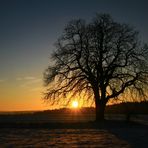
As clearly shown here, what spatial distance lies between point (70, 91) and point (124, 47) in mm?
7232

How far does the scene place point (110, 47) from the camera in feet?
143

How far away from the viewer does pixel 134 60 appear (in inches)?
1708

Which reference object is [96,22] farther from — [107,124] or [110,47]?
[107,124]

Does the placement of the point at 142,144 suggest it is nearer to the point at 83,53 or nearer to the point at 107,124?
the point at 107,124

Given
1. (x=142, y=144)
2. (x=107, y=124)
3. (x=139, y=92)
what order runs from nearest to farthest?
1. (x=142, y=144)
2. (x=107, y=124)
3. (x=139, y=92)

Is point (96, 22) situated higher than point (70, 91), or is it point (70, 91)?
point (96, 22)

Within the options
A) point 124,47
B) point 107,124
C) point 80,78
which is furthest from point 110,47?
point 107,124

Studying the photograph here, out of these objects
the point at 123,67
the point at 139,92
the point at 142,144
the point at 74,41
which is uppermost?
the point at 74,41

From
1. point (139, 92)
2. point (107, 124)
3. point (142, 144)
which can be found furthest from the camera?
point (139, 92)

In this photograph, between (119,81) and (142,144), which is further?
(119,81)

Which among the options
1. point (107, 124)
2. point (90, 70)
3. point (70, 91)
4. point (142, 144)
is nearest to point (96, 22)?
point (90, 70)

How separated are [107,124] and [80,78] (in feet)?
21.7

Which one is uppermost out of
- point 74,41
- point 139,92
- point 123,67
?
point 74,41

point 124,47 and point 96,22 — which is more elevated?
point 96,22
